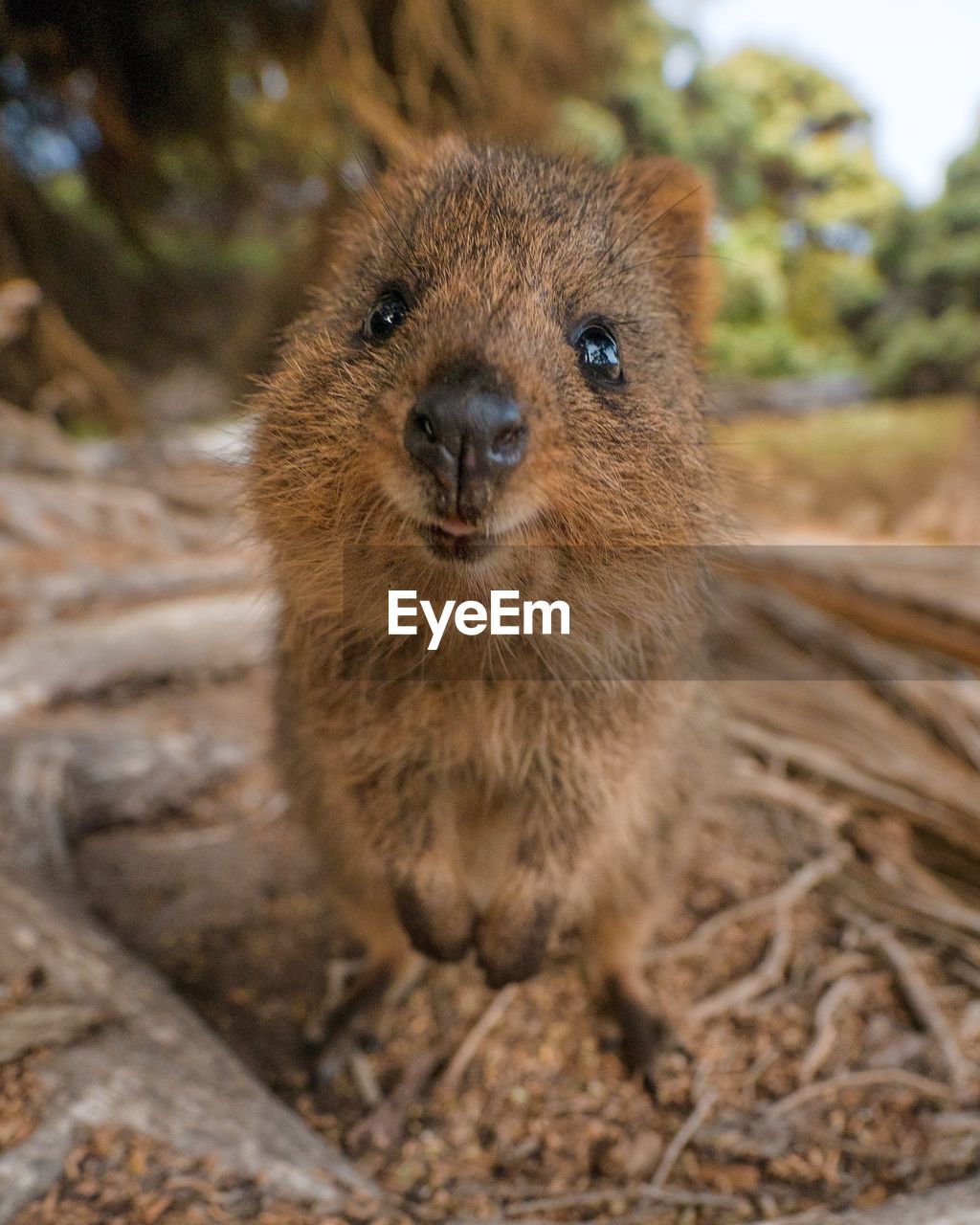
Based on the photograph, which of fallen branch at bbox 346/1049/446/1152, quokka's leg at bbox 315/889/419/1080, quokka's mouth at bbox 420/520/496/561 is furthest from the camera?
quokka's leg at bbox 315/889/419/1080

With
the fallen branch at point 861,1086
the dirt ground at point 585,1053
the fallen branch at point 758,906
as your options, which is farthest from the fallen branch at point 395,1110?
the fallen branch at point 861,1086

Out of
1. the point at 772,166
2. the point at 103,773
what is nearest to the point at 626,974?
the point at 103,773

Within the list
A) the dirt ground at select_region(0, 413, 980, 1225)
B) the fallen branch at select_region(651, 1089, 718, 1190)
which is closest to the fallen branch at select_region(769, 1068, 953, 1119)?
the dirt ground at select_region(0, 413, 980, 1225)

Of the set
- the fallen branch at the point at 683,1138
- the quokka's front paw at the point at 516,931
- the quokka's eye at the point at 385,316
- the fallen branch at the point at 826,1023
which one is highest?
the quokka's eye at the point at 385,316

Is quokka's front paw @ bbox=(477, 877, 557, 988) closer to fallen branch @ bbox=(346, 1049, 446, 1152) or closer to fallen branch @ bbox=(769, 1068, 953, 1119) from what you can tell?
fallen branch @ bbox=(346, 1049, 446, 1152)

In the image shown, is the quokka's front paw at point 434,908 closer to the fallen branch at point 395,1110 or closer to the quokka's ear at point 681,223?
the fallen branch at point 395,1110

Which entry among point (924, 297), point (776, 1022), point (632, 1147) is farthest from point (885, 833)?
point (924, 297)

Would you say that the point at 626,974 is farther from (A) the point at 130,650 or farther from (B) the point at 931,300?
(B) the point at 931,300
